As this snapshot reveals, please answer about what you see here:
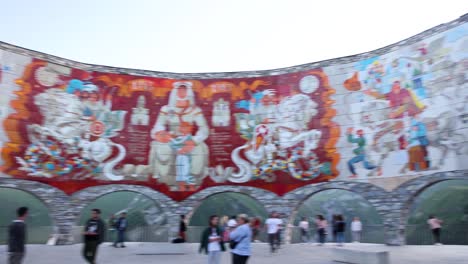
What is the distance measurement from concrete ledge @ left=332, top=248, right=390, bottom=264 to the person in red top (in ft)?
31.7

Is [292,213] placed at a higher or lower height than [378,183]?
lower

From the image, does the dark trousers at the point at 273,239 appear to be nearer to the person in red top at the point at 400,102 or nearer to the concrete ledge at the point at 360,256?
the concrete ledge at the point at 360,256

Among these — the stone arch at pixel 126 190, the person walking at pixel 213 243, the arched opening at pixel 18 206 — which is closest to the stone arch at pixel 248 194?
the stone arch at pixel 126 190

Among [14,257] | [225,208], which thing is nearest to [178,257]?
[14,257]

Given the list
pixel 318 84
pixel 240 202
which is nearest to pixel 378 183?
pixel 318 84

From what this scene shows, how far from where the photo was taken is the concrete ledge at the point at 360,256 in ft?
28.3

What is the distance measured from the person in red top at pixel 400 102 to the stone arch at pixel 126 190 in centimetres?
1229

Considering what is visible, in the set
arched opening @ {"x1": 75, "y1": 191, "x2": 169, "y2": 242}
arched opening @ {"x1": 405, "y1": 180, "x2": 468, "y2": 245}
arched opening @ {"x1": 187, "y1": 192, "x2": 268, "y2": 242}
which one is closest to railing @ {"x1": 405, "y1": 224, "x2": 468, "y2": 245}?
arched opening @ {"x1": 405, "y1": 180, "x2": 468, "y2": 245}

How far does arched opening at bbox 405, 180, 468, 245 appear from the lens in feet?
91.6

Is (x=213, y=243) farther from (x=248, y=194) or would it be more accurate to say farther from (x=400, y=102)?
(x=400, y=102)

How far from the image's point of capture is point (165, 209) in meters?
21.2

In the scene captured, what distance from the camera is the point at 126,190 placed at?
69.2 feet

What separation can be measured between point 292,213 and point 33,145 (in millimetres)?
13717

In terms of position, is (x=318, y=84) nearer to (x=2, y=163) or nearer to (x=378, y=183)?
(x=378, y=183)
